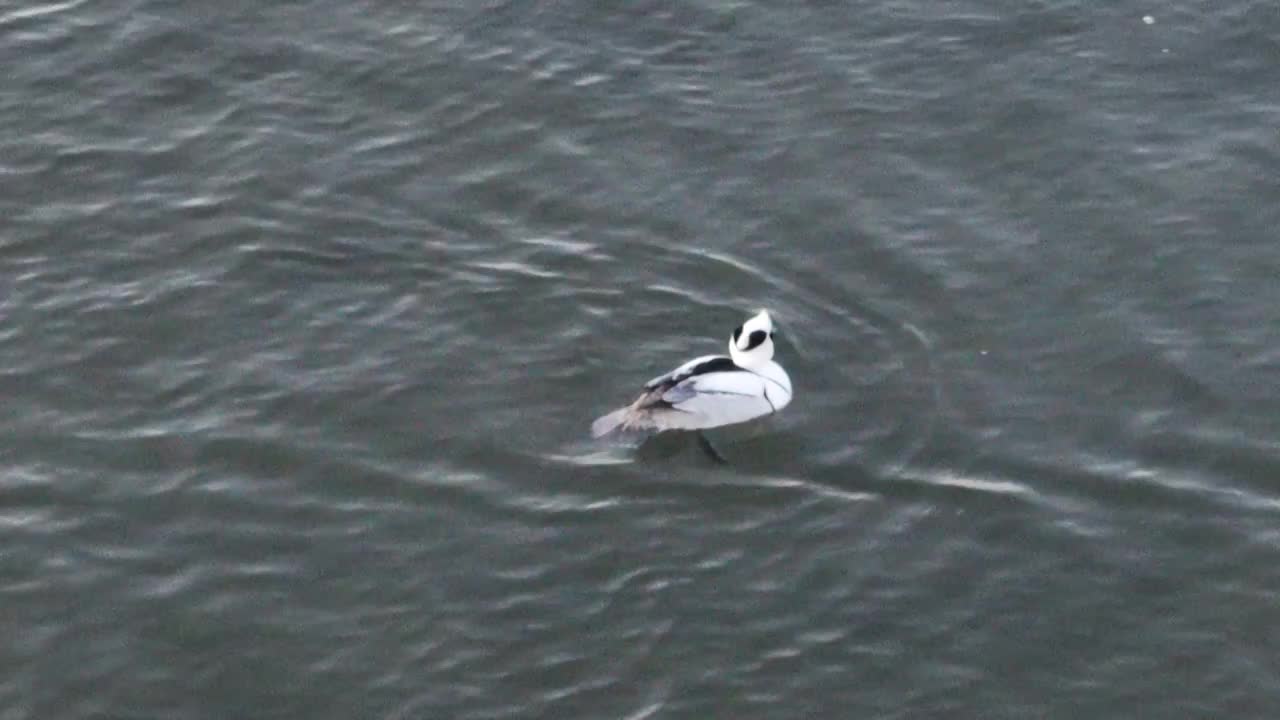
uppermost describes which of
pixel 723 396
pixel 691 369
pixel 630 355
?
pixel 691 369

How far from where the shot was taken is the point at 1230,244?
26.9m

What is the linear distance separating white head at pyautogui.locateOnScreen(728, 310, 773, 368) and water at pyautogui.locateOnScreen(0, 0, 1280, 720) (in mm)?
774

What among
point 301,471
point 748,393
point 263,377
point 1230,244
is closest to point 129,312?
point 263,377

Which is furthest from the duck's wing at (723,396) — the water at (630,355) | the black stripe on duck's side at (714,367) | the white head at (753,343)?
the water at (630,355)

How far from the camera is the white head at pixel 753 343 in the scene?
24453 mm

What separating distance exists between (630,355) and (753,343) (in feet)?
4.99

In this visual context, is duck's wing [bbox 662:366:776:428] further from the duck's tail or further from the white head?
the duck's tail

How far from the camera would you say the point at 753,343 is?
80.4ft

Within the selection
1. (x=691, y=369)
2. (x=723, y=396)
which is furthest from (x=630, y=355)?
(x=723, y=396)

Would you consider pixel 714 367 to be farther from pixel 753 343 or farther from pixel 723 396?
pixel 753 343

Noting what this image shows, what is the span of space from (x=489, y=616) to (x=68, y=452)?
5209 mm

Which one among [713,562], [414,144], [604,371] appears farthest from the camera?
[414,144]

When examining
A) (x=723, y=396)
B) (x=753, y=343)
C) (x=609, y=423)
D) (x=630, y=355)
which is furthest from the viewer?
(x=630, y=355)

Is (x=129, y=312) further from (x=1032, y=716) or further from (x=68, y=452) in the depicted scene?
(x=1032, y=716)
